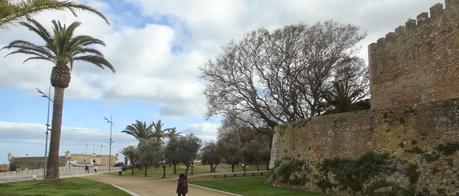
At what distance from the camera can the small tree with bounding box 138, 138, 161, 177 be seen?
53188mm

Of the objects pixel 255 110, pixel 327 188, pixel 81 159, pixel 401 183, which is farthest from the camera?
pixel 81 159

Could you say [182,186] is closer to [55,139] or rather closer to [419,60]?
[419,60]

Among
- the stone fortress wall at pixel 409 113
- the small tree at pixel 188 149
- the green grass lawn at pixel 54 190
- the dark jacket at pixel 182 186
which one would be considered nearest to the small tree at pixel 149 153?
the small tree at pixel 188 149

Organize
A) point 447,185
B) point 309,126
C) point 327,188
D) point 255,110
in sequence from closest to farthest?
point 447,185 < point 327,188 < point 309,126 < point 255,110

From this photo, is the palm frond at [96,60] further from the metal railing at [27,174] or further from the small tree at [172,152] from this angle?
the small tree at [172,152]

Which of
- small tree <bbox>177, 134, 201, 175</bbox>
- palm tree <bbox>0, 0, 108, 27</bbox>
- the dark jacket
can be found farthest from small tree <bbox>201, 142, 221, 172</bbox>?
palm tree <bbox>0, 0, 108, 27</bbox>

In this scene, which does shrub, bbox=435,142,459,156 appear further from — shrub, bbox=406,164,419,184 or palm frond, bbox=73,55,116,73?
palm frond, bbox=73,55,116,73

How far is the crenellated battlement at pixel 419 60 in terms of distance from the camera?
20.3 m

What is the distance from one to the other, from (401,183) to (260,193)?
24.4ft

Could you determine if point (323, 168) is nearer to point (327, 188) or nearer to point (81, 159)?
point (327, 188)

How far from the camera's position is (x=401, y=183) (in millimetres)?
18109

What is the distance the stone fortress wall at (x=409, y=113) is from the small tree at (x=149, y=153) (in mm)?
27346

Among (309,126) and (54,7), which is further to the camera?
(309,126)

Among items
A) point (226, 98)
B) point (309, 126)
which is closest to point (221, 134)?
point (226, 98)
